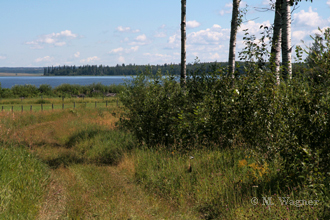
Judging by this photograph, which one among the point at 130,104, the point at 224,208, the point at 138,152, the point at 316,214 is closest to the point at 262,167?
the point at 224,208

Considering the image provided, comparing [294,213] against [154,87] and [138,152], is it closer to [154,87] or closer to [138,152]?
[138,152]

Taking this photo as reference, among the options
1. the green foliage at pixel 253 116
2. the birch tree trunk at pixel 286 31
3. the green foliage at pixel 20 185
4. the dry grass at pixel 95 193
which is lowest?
the dry grass at pixel 95 193

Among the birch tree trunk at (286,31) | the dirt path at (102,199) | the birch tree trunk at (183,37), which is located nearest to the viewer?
the dirt path at (102,199)

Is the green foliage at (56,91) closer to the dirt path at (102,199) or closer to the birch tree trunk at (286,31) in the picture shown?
the dirt path at (102,199)

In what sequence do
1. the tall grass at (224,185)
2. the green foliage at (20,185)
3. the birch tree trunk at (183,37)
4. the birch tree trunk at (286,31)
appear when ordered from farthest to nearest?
the birch tree trunk at (183,37)
the birch tree trunk at (286,31)
the green foliage at (20,185)
the tall grass at (224,185)

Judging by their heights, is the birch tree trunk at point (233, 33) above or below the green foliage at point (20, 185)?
above

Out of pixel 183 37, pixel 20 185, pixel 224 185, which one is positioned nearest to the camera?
pixel 224 185

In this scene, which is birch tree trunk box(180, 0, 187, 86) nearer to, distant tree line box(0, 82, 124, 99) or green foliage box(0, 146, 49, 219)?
green foliage box(0, 146, 49, 219)

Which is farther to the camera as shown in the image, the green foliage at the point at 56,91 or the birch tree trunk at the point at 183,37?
the green foliage at the point at 56,91

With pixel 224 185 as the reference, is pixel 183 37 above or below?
above

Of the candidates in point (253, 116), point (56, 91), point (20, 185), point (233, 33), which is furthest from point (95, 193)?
point (56, 91)

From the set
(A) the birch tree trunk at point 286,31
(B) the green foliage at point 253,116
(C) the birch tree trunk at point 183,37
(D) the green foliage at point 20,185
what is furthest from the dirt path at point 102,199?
(C) the birch tree trunk at point 183,37

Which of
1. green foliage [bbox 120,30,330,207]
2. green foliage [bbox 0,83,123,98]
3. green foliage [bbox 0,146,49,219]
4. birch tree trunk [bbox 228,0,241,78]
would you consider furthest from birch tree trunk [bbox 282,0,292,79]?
green foliage [bbox 0,83,123,98]

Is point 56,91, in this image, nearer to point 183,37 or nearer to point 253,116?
point 183,37
